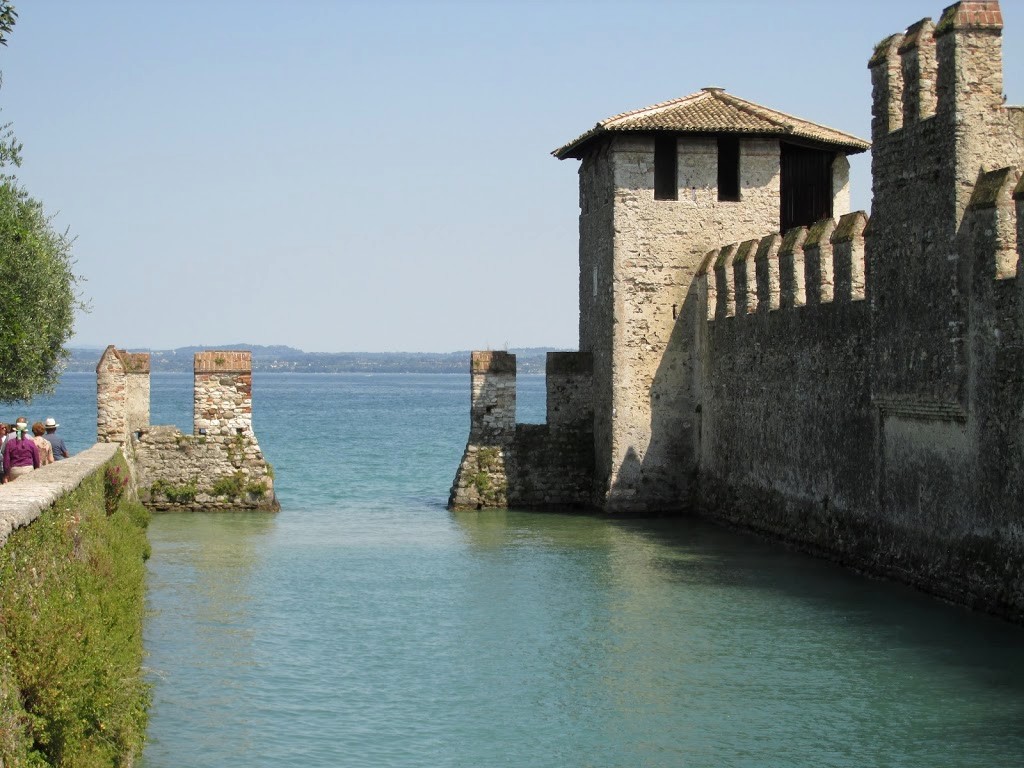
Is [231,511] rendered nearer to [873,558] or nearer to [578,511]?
[578,511]

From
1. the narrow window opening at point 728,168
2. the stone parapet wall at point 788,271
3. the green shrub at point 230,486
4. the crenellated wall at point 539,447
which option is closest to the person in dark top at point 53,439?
the green shrub at point 230,486

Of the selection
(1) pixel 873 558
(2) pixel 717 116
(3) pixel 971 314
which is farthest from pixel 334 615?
(2) pixel 717 116

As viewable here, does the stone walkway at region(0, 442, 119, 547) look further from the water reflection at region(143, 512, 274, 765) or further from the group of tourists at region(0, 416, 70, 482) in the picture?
the water reflection at region(143, 512, 274, 765)

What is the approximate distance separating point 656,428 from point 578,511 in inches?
73.9

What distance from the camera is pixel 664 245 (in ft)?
70.7

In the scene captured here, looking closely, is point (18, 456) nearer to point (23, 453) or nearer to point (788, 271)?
point (23, 453)

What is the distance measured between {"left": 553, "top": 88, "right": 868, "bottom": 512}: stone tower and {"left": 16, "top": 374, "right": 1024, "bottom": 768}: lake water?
1.30 m

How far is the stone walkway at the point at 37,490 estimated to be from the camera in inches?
291

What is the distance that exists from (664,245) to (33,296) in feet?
29.8

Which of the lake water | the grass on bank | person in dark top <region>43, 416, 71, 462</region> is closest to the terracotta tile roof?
the lake water

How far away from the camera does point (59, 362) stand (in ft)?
79.5

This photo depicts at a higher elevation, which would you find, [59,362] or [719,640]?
[59,362]

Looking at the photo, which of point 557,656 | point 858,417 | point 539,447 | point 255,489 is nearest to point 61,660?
point 557,656

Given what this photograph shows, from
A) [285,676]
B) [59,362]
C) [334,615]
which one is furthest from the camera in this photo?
[59,362]
